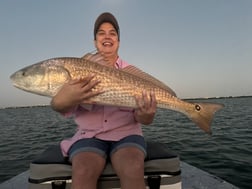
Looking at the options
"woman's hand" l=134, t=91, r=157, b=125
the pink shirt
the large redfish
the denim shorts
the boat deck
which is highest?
the large redfish

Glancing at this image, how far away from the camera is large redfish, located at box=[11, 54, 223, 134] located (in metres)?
3.24

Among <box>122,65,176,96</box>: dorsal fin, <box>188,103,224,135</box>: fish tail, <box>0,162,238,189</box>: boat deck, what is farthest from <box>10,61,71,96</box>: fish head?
<box>0,162,238,189</box>: boat deck

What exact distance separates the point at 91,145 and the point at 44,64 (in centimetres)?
111

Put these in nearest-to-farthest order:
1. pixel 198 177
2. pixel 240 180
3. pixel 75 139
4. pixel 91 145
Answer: pixel 91 145 → pixel 75 139 → pixel 198 177 → pixel 240 180

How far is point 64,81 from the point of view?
3248 mm

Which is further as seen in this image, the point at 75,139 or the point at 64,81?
the point at 75,139

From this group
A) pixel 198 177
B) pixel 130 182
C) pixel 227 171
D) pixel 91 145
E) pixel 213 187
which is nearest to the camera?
pixel 130 182

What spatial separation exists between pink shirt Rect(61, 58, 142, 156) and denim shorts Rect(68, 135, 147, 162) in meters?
0.10

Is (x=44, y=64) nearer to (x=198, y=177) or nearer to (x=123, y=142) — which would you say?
(x=123, y=142)

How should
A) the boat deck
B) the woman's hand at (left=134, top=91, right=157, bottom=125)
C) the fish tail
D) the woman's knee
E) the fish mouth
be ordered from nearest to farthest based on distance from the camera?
the woman's knee, the woman's hand at (left=134, top=91, right=157, bottom=125), the fish tail, the fish mouth, the boat deck

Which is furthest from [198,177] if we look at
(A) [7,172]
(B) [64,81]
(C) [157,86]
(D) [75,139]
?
(A) [7,172]

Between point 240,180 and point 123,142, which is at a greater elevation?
point 123,142

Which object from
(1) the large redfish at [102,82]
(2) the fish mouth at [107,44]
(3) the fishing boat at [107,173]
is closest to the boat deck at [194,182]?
(3) the fishing boat at [107,173]

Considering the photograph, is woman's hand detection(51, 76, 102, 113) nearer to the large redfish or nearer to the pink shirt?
the large redfish
